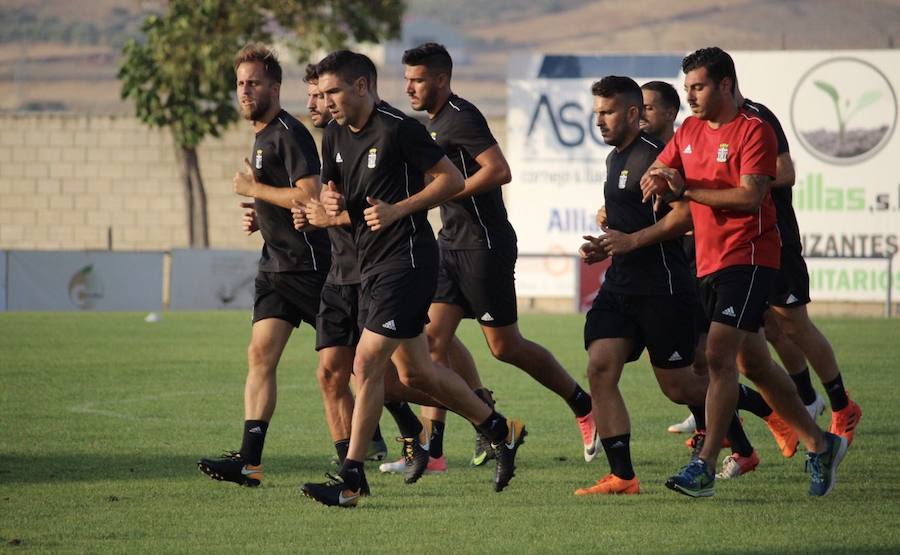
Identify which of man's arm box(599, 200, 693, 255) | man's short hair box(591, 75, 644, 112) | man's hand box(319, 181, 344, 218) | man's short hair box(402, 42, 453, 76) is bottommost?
man's arm box(599, 200, 693, 255)

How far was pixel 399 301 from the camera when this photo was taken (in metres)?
7.91

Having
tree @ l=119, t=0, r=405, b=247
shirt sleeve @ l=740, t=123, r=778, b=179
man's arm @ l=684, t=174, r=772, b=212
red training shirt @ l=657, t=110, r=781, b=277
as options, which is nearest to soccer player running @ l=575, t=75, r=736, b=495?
red training shirt @ l=657, t=110, r=781, b=277

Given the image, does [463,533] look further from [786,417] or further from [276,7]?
[276,7]

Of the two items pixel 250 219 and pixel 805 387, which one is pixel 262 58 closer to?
pixel 250 219

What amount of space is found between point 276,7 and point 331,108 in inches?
989

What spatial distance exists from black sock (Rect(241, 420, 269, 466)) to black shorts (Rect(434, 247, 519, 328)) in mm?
1509

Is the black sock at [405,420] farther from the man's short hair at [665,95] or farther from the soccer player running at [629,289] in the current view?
the man's short hair at [665,95]

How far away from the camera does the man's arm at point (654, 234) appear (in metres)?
8.22

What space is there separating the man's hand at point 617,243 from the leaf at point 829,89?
22.3 m

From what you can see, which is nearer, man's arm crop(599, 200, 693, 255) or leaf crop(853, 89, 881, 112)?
man's arm crop(599, 200, 693, 255)

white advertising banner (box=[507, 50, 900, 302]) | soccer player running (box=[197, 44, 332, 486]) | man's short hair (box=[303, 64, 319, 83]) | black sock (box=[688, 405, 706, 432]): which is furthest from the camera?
white advertising banner (box=[507, 50, 900, 302])

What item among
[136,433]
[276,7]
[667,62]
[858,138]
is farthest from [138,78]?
[136,433]

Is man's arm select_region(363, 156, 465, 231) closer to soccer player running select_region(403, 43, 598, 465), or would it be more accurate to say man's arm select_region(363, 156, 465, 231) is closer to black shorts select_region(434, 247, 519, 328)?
soccer player running select_region(403, 43, 598, 465)

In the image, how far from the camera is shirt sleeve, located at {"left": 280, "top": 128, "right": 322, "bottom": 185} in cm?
853
